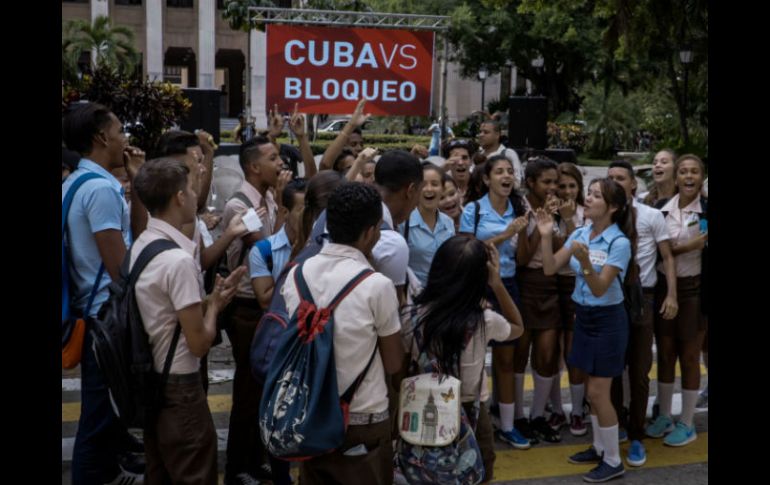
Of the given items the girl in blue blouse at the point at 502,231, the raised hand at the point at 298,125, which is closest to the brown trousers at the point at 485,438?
the girl in blue blouse at the point at 502,231

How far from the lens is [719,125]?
2979 mm

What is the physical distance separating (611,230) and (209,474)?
2810mm

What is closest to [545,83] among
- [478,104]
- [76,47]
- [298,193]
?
[478,104]

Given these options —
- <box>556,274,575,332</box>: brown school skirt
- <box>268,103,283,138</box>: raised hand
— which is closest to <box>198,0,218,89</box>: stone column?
<box>268,103,283,138</box>: raised hand

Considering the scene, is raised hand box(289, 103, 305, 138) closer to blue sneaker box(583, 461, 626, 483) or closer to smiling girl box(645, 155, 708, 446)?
smiling girl box(645, 155, 708, 446)

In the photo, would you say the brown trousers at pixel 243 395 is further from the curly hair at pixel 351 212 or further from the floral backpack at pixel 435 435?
the curly hair at pixel 351 212

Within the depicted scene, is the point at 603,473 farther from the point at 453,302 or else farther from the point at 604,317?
the point at 453,302

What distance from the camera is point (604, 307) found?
5.23m

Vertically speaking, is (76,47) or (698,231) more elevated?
(76,47)

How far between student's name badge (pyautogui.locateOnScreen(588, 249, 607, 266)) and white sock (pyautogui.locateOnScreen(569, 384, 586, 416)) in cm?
118

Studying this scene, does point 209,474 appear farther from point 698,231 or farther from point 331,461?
point 698,231

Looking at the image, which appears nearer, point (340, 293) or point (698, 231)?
point (340, 293)

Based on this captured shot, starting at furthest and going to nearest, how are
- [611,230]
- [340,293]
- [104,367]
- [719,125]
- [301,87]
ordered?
[301,87]
[611,230]
[104,367]
[340,293]
[719,125]

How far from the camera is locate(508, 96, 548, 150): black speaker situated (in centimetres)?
1502
